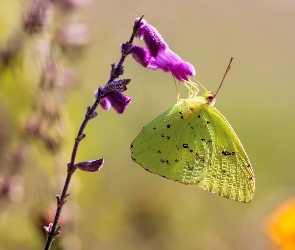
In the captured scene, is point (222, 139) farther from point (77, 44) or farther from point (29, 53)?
point (29, 53)

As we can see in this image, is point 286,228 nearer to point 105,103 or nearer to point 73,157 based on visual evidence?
point 105,103

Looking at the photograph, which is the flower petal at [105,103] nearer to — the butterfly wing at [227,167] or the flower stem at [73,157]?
the flower stem at [73,157]

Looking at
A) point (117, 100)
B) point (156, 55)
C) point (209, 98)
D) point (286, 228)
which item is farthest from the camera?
point (286, 228)

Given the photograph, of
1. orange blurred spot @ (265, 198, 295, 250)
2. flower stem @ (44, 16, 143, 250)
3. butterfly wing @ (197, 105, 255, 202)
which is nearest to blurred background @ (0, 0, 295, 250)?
orange blurred spot @ (265, 198, 295, 250)

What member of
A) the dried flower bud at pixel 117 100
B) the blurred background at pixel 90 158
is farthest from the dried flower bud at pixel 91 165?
the blurred background at pixel 90 158

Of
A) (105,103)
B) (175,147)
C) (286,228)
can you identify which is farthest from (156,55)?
(286,228)

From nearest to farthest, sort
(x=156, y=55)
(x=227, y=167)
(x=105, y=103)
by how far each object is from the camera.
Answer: (x=105, y=103), (x=156, y=55), (x=227, y=167)

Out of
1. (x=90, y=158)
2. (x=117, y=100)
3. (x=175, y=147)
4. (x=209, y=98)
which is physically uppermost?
(x=90, y=158)
